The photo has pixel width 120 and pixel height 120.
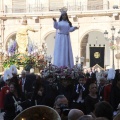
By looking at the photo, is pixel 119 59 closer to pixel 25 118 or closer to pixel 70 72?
pixel 70 72

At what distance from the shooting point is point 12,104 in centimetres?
954

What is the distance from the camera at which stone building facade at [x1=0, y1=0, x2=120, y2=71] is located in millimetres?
38875

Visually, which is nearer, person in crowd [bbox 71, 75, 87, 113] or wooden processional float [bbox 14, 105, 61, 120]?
wooden processional float [bbox 14, 105, 61, 120]

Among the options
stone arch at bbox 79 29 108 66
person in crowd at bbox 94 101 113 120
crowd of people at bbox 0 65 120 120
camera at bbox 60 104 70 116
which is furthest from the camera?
stone arch at bbox 79 29 108 66

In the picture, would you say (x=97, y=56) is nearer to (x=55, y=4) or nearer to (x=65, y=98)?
(x=55, y=4)

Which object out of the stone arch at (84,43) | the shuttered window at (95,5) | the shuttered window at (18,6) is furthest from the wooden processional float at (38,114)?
the shuttered window at (18,6)

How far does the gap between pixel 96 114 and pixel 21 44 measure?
67.1 feet

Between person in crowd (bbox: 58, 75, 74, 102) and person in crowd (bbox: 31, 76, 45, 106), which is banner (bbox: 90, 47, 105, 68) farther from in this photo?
person in crowd (bbox: 31, 76, 45, 106)

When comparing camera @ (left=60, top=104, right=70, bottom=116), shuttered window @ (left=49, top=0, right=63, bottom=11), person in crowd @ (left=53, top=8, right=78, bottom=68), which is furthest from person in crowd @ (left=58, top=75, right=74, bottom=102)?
shuttered window @ (left=49, top=0, right=63, bottom=11)

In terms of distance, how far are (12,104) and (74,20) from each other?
99.8 ft

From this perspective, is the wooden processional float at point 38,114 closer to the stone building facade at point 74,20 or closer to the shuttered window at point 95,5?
the stone building facade at point 74,20

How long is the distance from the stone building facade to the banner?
0.26m

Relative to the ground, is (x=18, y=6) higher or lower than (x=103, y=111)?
higher

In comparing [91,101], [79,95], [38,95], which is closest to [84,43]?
[79,95]
